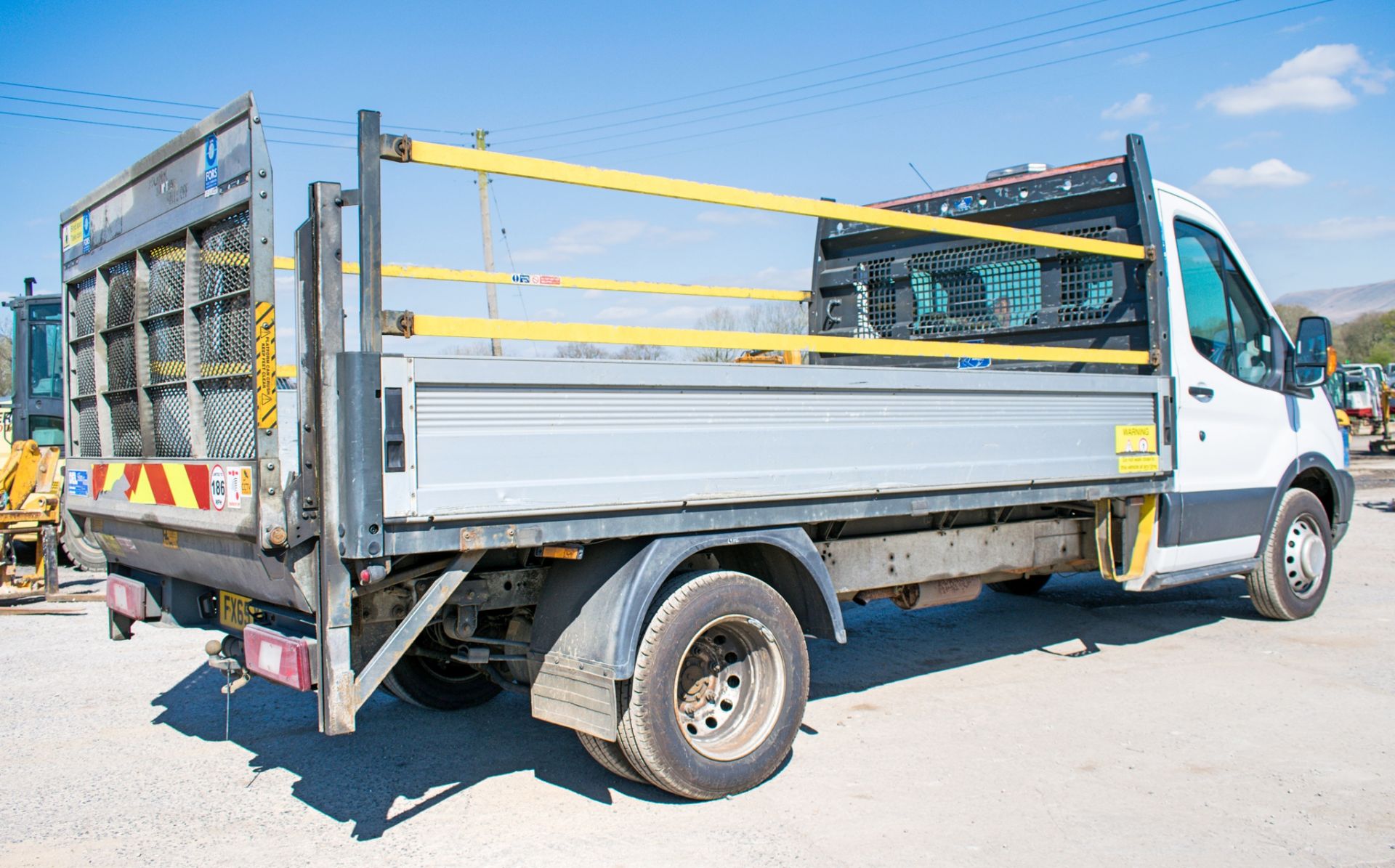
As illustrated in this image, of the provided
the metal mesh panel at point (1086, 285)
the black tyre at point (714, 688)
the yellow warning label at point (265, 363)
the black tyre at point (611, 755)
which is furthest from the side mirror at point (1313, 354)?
the yellow warning label at point (265, 363)

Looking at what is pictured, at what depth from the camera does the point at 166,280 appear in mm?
4297

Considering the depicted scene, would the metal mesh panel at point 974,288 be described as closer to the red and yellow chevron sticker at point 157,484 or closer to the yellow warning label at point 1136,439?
the yellow warning label at point 1136,439

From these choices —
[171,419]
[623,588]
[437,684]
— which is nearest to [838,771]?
[623,588]

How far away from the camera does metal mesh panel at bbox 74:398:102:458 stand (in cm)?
493

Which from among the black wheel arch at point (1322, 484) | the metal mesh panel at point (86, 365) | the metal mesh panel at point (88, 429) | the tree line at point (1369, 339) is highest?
the tree line at point (1369, 339)

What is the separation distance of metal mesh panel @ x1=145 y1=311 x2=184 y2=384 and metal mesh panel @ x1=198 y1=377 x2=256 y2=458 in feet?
0.87

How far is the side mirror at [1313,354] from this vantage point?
682 cm

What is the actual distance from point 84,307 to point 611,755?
3.24 m

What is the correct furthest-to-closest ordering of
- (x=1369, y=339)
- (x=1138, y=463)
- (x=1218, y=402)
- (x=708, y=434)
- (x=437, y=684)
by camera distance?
(x=1369, y=339) → (x=1218, y=402) → (x=1138, y=463) → (x=437, y=684) → (x=708, y=434)

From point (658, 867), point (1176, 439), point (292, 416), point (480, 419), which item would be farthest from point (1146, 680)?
point (292, 416)

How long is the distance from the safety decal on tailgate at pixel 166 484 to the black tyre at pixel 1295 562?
6.12 m

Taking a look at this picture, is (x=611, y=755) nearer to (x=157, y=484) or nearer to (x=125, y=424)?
(x=157, y=484)

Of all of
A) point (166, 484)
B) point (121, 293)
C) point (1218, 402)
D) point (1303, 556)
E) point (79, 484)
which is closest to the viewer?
point (166, 484)

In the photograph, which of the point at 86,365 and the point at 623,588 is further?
the point at 86,365
